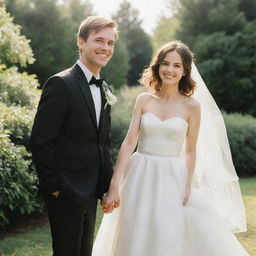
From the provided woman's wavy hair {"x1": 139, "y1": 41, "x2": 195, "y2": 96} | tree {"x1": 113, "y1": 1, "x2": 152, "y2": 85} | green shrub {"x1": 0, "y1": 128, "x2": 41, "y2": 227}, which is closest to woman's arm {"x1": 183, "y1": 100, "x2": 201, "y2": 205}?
woman's wavy hair {"x1": 139, "y1": 41, "x2": 195, "y2": 96}

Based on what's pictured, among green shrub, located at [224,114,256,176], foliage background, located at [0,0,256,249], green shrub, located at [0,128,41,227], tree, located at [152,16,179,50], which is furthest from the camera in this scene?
tree, located at [152,16,179,50]

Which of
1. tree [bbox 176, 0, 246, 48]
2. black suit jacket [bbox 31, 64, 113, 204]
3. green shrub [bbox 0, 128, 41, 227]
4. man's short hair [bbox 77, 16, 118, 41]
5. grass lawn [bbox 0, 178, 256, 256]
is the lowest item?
grass lawn [bbox 0, 178, 256, 256]

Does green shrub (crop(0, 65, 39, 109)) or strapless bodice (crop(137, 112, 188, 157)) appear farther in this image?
green shrub (crop(0, 65, 39, 109))

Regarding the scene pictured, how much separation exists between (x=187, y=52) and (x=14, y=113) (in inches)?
131

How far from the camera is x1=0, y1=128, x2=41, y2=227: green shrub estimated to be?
5.41m

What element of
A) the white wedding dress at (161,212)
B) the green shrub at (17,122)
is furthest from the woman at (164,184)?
the green shrub at (17,122)

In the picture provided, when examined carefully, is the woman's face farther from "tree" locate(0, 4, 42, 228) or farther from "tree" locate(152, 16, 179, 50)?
"tree" locate(152, 16, 179, 50)

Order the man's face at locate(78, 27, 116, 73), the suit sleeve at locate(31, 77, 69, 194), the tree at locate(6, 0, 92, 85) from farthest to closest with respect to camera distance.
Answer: the tree at locate(6, 0, 92, 85), the man's face at locate(78, 27, 116, 73), the suit sleeve at locate(31, 77, 69, 194)

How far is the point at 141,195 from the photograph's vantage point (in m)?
3.67

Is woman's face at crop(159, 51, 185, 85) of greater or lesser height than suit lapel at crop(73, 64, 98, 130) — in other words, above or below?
above

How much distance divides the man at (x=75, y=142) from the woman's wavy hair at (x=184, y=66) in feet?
2.00

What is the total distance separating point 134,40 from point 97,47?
47.1 m

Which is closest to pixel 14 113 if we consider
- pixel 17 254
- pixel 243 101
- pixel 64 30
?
pixel 17 254

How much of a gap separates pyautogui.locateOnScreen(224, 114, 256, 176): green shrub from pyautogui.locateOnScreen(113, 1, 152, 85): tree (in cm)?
2807
